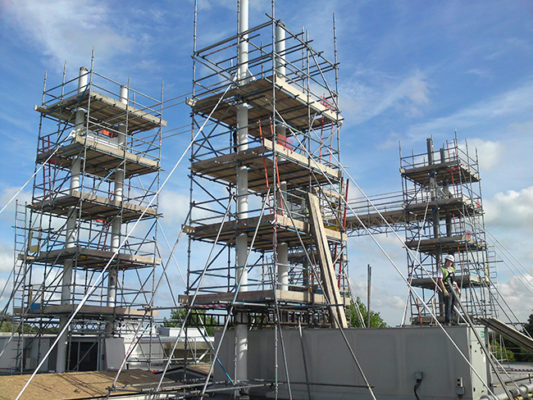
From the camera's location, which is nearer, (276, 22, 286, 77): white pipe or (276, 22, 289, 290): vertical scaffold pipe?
(276, 22, 289, 290): vertical scaffold pipe

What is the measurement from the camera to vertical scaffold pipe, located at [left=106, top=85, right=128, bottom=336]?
93.6 feet

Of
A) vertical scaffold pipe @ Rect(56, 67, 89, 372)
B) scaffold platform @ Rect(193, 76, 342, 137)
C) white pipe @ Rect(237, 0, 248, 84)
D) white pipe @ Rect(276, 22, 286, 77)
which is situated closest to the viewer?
scaffold platform @ Rect(193, 76, 342, 137)

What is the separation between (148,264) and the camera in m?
29.1

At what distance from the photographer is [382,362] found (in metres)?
16.9

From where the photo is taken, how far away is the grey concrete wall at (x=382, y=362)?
15664 mm

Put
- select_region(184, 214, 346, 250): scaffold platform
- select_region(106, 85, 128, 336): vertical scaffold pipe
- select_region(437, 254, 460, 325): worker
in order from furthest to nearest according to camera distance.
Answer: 1. select_region(106, 85, 128, 336): vertical scaffold pipe
2. select_region(184, 214, 346, 250): scaffold platform
3. select_region(437, 254, 460, 325): worker

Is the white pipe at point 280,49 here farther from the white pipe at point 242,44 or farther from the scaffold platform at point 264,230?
the scaffold platform at point 264,230

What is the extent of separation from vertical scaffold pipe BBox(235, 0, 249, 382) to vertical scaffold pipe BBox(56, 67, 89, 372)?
9.46 m

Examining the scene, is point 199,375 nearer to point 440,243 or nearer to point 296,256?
point 296,256

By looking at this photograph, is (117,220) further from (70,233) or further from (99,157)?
(99,157)

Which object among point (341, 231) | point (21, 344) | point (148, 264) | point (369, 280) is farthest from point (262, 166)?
point (21, 344)

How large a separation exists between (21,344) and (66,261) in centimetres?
542

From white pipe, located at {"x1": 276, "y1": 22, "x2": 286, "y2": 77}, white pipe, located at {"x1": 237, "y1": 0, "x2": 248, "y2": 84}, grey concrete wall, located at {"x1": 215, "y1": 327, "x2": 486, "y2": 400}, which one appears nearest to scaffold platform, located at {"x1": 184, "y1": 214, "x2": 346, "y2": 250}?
grey concrete wall, located at {"x1": 215, "y1": 327, "x2": 486, "y2": 400}

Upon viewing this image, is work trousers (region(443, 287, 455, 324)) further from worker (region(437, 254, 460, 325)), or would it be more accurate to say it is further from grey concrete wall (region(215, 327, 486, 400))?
grey concrete wall (region(215, 327, 486, 400))
